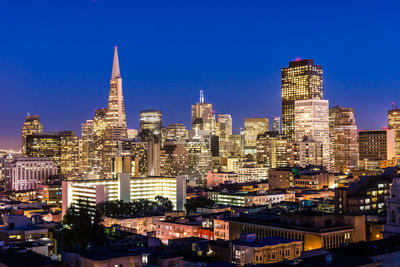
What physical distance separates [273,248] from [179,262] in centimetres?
1370

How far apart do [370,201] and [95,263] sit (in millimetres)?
109510

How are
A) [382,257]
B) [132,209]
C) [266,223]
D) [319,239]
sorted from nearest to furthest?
[382,257]
[319,239]
[266,223]
[132,209]

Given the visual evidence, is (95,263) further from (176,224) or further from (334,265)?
(176,224)

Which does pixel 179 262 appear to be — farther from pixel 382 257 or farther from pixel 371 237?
pixel 371 237

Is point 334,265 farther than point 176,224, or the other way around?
point 176,224

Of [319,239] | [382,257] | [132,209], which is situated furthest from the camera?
[132,209]

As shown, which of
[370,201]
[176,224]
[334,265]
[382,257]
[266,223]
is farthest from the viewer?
[370,201]

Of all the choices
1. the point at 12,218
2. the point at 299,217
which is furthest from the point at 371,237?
the point at 12,218

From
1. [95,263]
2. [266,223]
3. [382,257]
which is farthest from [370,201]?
[95,263]

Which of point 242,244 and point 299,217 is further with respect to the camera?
point 299,217

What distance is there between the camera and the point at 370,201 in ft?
527

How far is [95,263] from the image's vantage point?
68188mm

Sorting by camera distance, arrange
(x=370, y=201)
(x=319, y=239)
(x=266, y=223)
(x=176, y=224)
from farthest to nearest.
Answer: (x=370, y=201) → (x=176, y=224) → (x=266, y=223) → (x=319, y=239)

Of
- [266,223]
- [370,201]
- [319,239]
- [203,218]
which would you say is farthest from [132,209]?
[319,239]
